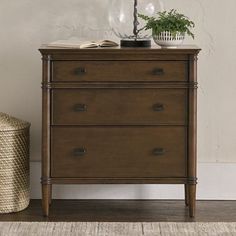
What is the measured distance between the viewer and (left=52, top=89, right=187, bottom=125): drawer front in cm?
349

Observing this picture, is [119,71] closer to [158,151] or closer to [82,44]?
[82,44]

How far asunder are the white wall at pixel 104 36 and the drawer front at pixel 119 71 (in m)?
0.49

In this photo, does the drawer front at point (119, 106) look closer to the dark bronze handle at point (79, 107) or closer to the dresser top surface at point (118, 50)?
the dark bronze handle at point (79, 107)

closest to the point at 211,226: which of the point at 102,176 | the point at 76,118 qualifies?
the point at 102,176

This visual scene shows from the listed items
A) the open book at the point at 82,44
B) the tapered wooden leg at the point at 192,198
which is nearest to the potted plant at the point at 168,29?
the open book at the point at 82,44

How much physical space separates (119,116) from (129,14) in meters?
0.56

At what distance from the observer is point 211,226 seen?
3.41m

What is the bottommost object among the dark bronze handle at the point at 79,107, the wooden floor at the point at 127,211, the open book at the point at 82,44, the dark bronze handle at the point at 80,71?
the wooden floor at the point at 127,211

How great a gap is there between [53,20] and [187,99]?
921 mm

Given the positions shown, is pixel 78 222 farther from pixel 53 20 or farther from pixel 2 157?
pixel 53 20

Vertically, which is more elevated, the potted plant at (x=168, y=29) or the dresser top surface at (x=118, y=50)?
the potted plant at (x=168, y=29)

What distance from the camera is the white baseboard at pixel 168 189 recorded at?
3.97 m

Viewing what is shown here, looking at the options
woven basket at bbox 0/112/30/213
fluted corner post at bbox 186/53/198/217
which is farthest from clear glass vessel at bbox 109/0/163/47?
woven basket at bbox 0/112/30/213

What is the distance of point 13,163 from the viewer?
364 cm
